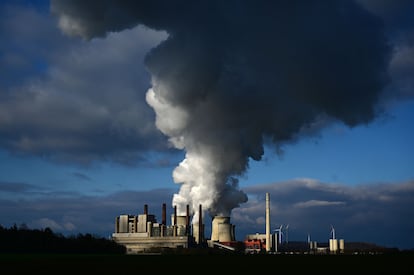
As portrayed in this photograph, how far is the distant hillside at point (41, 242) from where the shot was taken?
370ft

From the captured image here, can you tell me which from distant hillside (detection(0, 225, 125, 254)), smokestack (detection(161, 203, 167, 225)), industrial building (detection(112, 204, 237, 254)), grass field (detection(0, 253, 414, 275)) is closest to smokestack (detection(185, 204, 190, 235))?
industrial building (detection(112, 204, 237, 254))

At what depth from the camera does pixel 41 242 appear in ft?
389

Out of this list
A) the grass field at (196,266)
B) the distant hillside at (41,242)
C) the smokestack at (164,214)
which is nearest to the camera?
the grass field at (196,266)

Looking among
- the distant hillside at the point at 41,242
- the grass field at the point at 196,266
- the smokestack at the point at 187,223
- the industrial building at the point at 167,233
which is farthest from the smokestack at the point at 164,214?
the grass field at the point at 196,266

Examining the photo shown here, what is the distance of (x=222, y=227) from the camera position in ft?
504

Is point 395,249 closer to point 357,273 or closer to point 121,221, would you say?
point 121,221

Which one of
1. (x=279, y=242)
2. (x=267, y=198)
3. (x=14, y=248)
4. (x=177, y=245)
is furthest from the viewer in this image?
(x=279, y=242)

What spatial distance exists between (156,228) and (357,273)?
393ft

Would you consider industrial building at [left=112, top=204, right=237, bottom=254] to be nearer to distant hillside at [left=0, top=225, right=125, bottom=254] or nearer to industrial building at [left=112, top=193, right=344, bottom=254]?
industrial building at [left=112, top=193, right=344, bottom=254]

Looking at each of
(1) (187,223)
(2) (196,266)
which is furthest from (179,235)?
(2) (196,266)

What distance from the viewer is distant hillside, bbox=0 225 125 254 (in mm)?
112625

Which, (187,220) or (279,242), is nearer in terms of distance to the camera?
(187,220)

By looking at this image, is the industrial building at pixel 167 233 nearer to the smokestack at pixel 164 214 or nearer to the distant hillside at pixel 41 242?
the smokestack at pixel 164 214

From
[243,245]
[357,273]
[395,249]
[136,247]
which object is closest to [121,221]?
[136,247]
